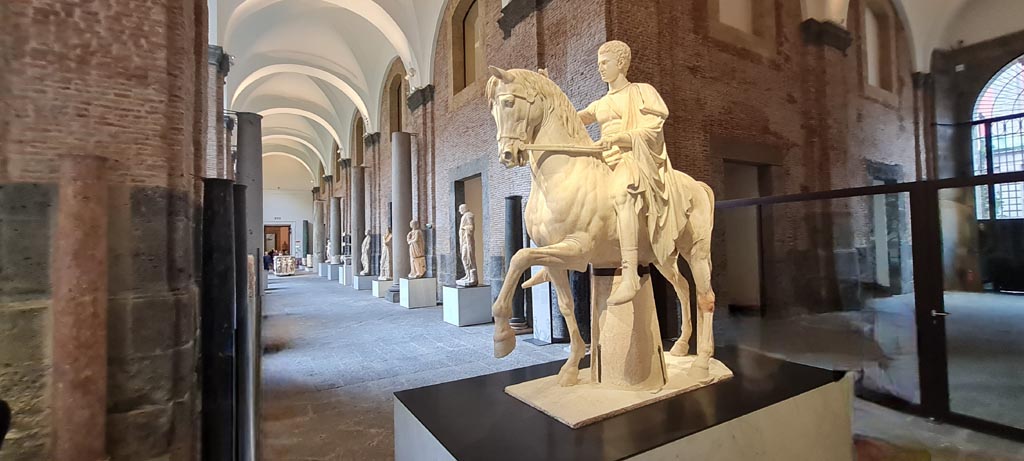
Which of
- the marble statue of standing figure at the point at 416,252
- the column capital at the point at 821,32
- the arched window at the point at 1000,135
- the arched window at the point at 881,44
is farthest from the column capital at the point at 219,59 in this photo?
the arched window at the point at 1000,135

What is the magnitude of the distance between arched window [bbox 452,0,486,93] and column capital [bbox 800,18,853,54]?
7.42 meters

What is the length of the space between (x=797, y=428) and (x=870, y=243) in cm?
1016

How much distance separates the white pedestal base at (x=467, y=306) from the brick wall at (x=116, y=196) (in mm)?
Answer: 5358

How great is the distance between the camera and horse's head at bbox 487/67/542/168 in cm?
240

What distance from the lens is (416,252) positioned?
39.0 feet

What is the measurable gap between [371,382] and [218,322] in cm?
180

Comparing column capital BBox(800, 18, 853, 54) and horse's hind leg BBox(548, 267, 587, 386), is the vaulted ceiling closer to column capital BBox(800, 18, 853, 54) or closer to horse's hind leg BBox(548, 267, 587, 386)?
column capital BBox(800, 18, 853, 54)

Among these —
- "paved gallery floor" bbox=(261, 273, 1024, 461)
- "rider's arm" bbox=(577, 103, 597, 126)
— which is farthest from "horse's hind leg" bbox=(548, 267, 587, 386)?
"paved gallery floor" bbox=(261, 273, 1024, 461)

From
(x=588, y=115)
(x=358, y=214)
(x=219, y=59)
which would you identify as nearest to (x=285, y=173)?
(x=358, y=214)

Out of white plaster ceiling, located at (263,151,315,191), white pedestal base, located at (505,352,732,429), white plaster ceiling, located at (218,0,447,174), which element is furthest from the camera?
white plaster ceiling, located at (263,151,315,191)

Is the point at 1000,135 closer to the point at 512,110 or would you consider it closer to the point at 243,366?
the point at 512,110

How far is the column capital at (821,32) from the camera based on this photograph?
1001 centimetres

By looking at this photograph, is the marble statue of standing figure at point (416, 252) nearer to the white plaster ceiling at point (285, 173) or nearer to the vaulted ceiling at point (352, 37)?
the vaulted ceiling at point (352, 37)

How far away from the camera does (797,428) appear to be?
2.74 meters
